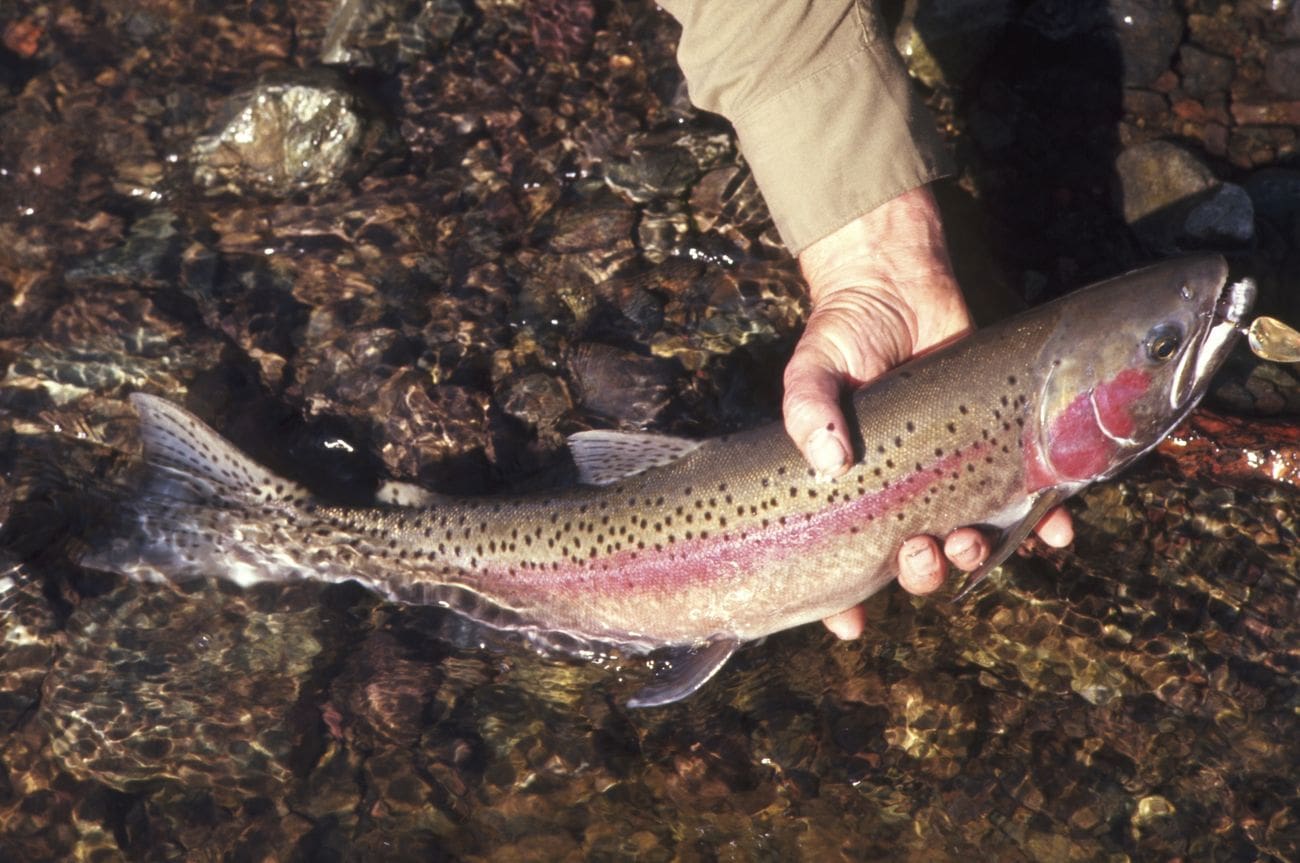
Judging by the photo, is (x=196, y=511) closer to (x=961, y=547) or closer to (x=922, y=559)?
(x=922, y=559)

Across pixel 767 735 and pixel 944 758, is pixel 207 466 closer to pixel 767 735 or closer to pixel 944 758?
pixel 767 735

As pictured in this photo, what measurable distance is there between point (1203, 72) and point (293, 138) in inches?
216

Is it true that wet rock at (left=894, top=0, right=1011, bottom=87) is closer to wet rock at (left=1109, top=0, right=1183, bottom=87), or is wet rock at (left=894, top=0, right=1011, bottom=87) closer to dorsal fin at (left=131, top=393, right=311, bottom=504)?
wet rock at (left=1109, top=0, right=1183, bottom=87)

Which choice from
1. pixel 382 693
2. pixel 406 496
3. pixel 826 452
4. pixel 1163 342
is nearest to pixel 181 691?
pixel 382 693

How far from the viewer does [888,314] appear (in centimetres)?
461

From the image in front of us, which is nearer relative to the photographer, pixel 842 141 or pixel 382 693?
pixel 842 141

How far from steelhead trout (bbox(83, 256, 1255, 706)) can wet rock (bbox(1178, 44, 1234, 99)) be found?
2.78m

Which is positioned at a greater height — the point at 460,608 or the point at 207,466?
the point at 207,466

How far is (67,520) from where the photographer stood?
5246mm

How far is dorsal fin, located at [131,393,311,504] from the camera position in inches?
194

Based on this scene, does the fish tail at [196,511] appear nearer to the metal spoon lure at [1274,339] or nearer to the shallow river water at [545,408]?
the shallow river water at [545,408]

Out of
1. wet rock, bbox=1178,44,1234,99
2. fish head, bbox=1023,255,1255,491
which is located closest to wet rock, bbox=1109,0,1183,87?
wet rock, bbox=1178,44,1234,99

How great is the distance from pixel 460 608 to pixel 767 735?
155cm

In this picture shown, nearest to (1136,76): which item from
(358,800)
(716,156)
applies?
(716,156)
